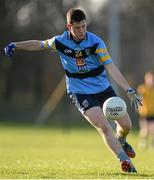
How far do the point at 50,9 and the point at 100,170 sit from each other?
36.9 metres

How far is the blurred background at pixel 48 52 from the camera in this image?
152 ft

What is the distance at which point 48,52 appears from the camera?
51656mm

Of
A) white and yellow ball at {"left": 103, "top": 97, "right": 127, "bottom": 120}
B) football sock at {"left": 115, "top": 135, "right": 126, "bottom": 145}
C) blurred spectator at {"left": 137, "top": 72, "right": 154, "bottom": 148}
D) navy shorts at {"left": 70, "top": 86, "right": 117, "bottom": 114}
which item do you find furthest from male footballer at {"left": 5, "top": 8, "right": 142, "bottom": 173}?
blurred spectator at {"left": 137, "top": 72, "right": 154, "bottom": 148}

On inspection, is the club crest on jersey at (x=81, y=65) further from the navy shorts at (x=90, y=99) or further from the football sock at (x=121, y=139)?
the football sock at (x=121, y=139)

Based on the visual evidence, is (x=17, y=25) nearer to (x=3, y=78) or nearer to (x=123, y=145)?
(x=3, y=78)

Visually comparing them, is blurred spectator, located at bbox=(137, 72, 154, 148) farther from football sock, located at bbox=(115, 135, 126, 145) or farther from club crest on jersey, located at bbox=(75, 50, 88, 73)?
club crest on jersey, located at bbox=(75, 50, 88, 73)

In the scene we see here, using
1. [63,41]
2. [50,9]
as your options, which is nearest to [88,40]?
[63,41]

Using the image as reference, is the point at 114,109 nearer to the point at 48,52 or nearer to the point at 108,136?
the point at 108,136

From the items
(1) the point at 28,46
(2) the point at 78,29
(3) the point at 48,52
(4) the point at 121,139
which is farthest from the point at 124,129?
(3) the point at 48,52

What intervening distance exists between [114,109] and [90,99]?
0.61 m

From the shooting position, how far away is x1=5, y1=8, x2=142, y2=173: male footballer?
34.2ft

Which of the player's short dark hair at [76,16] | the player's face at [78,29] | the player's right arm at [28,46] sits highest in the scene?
the player's short dark hair at [76,16]

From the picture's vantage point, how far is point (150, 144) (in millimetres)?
22125

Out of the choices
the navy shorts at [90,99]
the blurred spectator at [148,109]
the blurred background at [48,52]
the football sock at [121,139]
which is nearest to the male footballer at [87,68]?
the navy shorts at [90,99]
